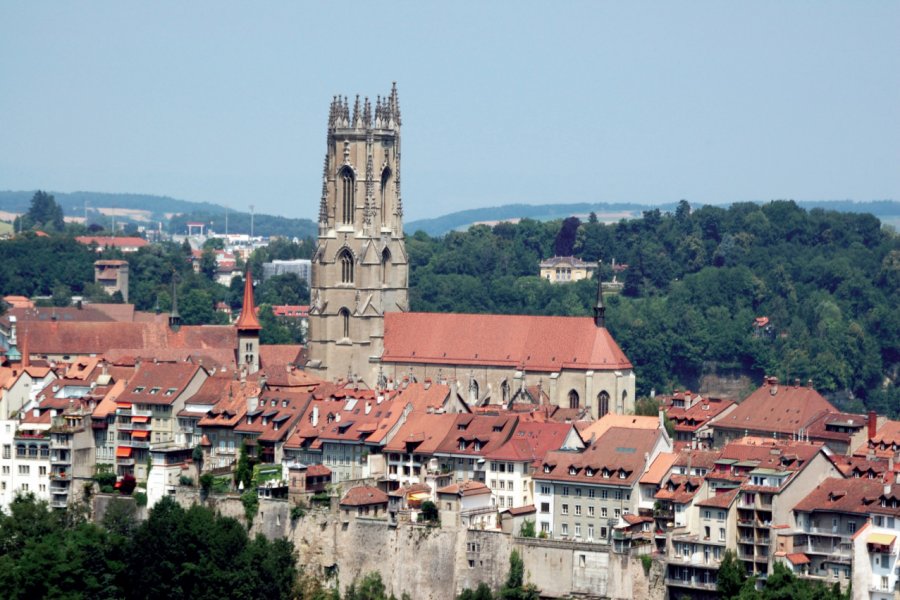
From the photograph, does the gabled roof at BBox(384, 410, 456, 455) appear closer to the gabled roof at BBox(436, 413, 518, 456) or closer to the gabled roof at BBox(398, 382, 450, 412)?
the gabled roof at BBox(436, 413, 518, 456)

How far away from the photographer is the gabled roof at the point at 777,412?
106m

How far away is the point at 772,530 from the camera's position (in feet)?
291

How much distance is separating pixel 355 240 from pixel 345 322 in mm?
4377

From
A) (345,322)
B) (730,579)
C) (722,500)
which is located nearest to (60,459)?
(345,322)

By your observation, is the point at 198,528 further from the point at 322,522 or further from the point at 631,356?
the point at 631,356

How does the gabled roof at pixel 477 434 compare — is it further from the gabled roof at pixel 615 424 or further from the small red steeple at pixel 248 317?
the small red steeple at pixel 248 317

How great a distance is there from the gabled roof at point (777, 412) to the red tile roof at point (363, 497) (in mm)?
17315

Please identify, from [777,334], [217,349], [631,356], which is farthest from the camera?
[777,334]

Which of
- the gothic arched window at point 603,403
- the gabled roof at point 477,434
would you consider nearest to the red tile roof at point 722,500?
the gabled roof at point 477,434

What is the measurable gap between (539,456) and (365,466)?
27.4ft

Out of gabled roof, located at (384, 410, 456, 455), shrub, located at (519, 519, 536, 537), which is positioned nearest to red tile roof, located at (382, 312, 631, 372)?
gabled roof, located at (384, 410, 456, 455)

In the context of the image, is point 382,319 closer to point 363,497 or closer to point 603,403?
point 603,403

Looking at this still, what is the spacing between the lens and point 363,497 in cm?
9919

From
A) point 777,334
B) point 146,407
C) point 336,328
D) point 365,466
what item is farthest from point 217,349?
point 777,334
